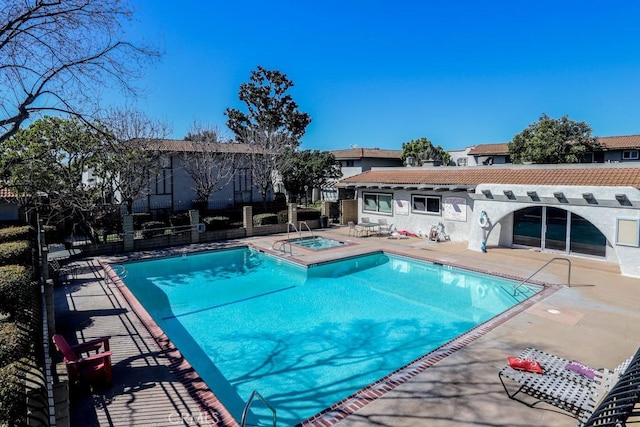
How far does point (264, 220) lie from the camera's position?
25234mm

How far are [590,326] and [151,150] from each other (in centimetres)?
2251

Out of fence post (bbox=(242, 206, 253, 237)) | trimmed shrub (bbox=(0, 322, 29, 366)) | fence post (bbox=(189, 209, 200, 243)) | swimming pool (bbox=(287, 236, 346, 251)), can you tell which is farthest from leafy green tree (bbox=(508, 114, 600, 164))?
trimmed shrub (bbox=(0, 322, 29, 366))

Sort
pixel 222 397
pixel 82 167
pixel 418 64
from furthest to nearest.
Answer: pixel 418 64
pixel 82 167
pixel 222 397

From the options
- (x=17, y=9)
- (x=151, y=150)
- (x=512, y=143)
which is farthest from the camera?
(x=512, y=143)

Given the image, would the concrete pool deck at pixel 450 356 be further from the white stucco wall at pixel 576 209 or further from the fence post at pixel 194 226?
the fence post at pixel 194 226

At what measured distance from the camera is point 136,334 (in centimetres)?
934

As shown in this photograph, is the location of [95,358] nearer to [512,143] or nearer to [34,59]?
[34,59]

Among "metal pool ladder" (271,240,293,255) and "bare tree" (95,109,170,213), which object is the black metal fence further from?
"bare tree" (95,109,170,213)

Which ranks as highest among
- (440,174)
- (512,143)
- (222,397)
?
(512,143)

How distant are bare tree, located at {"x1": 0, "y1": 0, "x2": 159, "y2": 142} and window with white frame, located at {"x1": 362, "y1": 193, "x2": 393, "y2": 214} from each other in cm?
1958

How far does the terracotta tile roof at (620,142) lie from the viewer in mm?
37719

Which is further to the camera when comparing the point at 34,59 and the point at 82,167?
the point at 82,167

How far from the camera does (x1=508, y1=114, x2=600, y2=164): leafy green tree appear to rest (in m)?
34.6

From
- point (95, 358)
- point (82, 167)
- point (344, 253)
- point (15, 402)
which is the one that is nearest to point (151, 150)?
point (82, 167)
